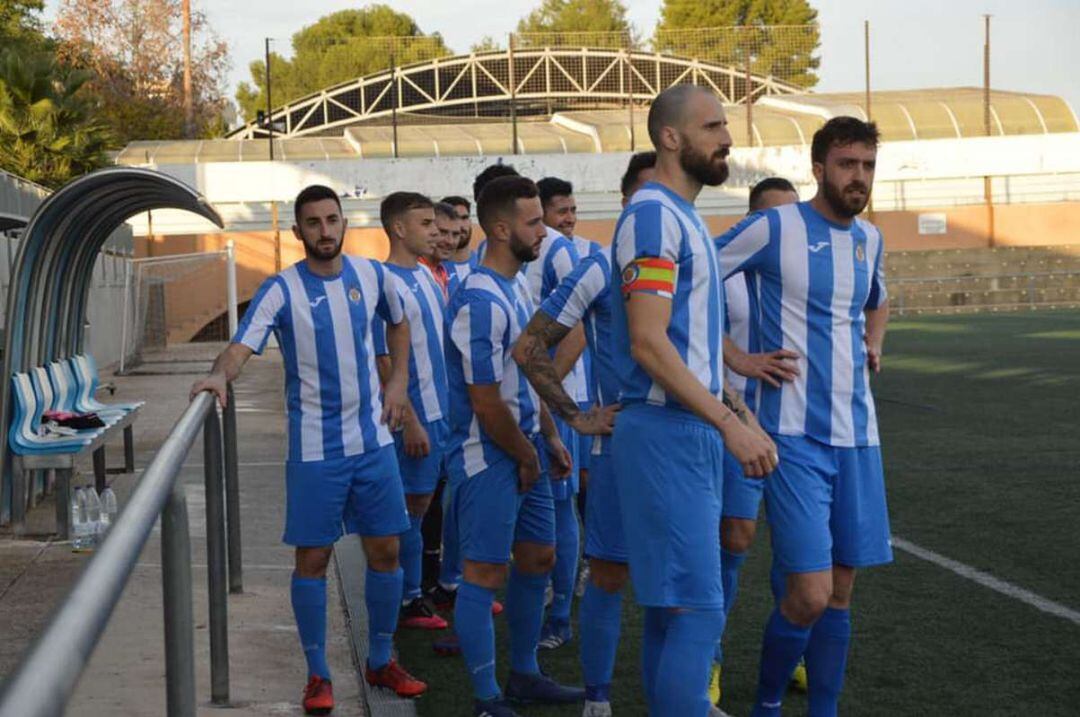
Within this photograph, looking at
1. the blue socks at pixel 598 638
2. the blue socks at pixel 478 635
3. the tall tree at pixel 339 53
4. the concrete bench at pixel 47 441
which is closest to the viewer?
the blue socks at pixel 598 638

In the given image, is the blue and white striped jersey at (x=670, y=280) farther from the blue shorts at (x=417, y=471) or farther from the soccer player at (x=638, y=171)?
the blue shorts at (x=417, y=471)

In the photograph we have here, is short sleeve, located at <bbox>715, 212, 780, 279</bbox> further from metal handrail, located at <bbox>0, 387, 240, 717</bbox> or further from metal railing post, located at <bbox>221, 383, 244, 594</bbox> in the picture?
metal railing post, located at <bbox>221, 383, 244, 594</bbox>

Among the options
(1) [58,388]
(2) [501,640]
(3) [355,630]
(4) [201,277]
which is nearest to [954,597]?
(2) [501,640]

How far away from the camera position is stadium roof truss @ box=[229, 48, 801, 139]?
79062 mm

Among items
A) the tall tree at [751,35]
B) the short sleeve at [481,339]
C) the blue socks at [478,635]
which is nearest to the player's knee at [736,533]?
the blue socks at [478,635]

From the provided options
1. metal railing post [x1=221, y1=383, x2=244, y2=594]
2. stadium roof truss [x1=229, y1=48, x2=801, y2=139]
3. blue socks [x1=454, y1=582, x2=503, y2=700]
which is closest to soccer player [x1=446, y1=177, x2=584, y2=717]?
blue socks [x1=454, y1=582, x2=503, y2=700]

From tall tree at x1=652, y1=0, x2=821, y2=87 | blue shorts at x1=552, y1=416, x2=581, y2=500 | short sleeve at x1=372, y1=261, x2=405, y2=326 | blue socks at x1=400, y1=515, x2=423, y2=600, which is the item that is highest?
tall tree at x1=652, y1=0, x2=821, y2=87

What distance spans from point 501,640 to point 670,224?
3.25 metres

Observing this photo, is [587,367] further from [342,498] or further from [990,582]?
[990,582]

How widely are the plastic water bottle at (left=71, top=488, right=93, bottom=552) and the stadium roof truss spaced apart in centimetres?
6861

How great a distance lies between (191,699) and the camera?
311cm

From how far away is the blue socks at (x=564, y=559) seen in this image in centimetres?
658

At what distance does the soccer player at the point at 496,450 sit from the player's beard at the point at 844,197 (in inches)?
39.2

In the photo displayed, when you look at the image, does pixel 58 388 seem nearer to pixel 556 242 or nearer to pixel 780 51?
pixel 556 242
